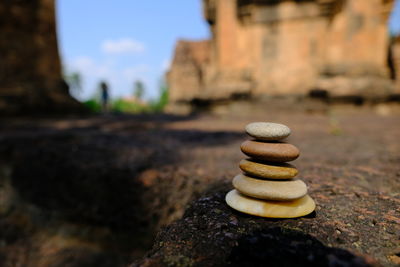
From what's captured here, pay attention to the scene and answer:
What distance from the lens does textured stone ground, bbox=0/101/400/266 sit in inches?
22.4

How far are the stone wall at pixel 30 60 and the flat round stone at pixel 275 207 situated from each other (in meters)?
3.98

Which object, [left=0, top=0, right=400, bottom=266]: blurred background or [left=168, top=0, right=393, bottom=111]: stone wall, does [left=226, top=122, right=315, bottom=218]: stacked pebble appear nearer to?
[left=0, top=0, right=400, bottom=266]: blurred background

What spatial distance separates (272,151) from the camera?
0.73m

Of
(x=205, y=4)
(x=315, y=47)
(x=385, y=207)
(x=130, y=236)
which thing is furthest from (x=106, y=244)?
(x=205, y=4)

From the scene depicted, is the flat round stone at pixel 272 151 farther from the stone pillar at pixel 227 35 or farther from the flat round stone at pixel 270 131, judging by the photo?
the stone pillar at pixel 227 35

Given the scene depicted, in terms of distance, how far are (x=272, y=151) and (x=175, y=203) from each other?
0.65 metres

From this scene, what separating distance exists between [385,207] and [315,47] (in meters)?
4.43

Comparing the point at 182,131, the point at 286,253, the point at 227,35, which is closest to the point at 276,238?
the point at 286,253

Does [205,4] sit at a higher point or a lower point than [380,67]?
higher

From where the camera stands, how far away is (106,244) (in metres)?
1.29

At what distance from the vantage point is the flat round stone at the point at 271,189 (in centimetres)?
68

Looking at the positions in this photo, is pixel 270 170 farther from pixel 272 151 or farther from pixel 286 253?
pixel 286 253

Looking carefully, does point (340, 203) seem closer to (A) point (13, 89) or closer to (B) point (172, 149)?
(B) point (172, 149)

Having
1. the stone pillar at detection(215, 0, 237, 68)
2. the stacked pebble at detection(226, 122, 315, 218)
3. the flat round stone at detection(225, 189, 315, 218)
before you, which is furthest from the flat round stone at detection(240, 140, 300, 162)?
the stone pillar at detection(215, 0, 237, 68)
